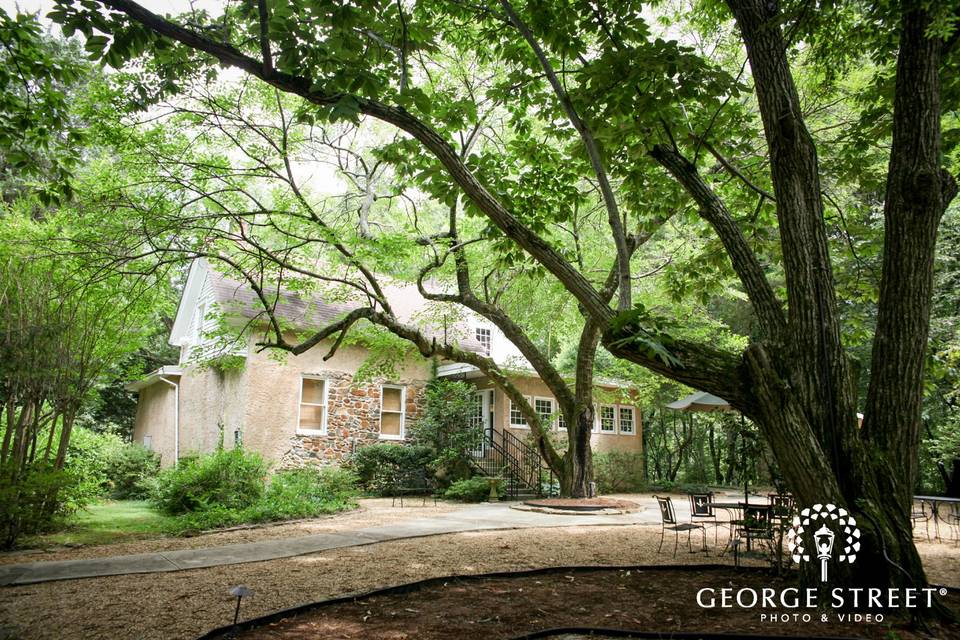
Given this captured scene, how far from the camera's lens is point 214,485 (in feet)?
35.9

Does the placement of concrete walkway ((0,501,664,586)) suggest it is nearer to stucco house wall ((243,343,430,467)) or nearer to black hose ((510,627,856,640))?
black hose ((510,627,856,640))

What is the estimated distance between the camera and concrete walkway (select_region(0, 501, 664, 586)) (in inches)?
235

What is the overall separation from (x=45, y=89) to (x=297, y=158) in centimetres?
657

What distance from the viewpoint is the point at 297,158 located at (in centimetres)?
1142

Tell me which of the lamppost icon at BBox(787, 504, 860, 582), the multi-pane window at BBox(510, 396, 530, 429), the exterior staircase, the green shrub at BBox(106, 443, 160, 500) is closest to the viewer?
the lamppost icon at BBox(787, 504, 860, 582)

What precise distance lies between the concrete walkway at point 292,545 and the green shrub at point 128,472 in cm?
978

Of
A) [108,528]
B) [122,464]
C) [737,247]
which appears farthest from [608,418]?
[737,247]

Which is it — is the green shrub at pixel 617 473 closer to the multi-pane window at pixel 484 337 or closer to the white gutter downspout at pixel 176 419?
the multi-pane window at pixel 484 337

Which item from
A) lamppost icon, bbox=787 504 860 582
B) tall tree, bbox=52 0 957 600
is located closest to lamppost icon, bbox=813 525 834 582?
lamppost icon, bbox=787 504 860 582

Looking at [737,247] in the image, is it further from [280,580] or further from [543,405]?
[543,405]

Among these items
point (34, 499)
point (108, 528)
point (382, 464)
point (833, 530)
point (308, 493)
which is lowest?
point (108, 528)

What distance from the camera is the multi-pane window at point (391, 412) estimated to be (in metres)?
16.9

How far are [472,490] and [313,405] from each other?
16.3 feet

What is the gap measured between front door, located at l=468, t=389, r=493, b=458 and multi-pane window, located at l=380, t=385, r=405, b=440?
2176 millimetres
